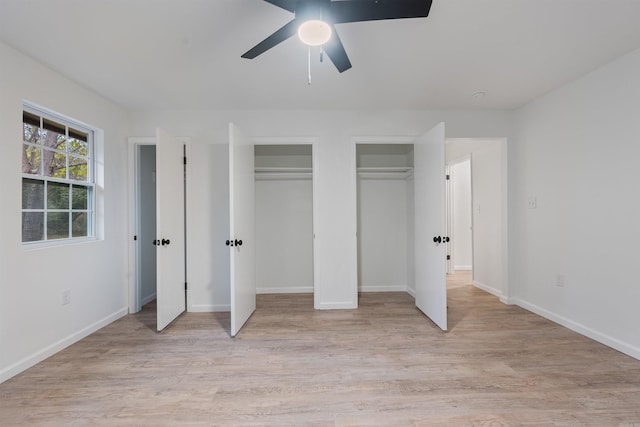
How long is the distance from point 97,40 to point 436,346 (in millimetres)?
3543

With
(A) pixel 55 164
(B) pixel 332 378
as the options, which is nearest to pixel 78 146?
(A) pixel 55 164

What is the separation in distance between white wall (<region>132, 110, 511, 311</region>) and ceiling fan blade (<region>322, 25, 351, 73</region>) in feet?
5.08

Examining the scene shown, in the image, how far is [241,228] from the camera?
3008 millimetres

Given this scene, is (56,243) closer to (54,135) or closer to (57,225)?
(57,225)

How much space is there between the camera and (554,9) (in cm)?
181

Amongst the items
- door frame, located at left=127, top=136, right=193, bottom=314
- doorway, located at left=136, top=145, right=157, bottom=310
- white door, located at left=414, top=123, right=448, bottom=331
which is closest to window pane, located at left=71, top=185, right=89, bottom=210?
door frame, located at left=127, top=136, right=193, bottom=314

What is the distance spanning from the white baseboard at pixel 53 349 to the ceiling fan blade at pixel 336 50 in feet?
10.1

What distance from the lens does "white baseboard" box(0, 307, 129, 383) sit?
2085mm

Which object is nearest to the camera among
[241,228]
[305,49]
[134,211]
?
[305,49]

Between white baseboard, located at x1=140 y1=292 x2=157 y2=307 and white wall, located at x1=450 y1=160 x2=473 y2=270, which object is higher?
white wall, located at x1=450 y1=160 x2=473 y2=270

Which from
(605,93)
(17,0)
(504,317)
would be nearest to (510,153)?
(605,93)

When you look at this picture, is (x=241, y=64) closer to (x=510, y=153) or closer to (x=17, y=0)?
(x=17, y=0)

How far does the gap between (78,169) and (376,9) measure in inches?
121

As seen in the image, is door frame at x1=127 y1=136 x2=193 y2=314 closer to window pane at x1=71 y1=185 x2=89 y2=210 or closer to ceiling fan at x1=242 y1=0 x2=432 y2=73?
window pane at x1=71 y1=185 x2=89 y2=210
